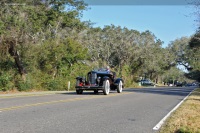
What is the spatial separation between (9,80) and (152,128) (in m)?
18.3

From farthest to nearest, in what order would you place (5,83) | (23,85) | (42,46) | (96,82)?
(42,46) → (23,85) → (5,83) → (96,82)

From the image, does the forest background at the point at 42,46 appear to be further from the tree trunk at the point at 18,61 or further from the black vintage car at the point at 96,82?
the black vintage car at the point at 96,82

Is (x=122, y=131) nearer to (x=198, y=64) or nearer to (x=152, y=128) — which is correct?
(x=152, y=128)

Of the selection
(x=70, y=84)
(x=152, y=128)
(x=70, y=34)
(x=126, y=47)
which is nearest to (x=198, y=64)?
(x=126, y=47)

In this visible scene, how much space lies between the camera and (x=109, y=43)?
62000 mm

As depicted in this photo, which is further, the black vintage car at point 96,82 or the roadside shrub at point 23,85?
the roadside shrub at point 23,85

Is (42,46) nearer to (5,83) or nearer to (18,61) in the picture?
(18,61)

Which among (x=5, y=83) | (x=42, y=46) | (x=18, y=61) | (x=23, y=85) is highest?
(x=42, y=46)

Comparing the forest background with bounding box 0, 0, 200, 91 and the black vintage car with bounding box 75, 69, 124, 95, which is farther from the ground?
the forest background with bounding box 0, 0, 200, 91

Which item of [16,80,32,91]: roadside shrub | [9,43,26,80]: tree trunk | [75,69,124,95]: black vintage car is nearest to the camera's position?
[75,69,124,95]: black vintage car

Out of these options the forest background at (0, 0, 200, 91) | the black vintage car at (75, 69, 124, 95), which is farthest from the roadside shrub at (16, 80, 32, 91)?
the black vintage car at (75, 69, 124, 95)

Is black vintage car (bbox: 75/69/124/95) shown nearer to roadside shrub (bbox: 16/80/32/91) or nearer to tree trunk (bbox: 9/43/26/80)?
roadside shrub (bbox: 16/80/32/91)

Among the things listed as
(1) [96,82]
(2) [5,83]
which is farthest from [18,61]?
(1) [96,82]

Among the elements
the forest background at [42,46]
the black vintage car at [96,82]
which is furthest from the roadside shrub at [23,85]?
the black vintage car at [96,82]
